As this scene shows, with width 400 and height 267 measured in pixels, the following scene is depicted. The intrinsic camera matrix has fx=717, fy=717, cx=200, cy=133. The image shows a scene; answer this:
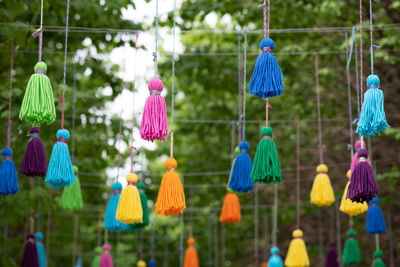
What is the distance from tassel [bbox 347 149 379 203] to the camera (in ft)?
14.9

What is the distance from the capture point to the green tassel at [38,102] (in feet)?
15.0

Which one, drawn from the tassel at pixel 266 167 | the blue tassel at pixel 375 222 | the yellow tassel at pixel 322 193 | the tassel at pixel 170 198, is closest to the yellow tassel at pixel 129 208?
the tassel at pixel 170 198

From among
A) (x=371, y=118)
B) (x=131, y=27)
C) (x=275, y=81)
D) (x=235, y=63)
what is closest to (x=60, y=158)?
(x=275, y=81)

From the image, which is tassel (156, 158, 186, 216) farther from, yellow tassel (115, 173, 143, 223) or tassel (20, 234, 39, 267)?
tassel (20, 234, 39, 267)

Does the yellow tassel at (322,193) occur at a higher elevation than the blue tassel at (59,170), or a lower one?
lower

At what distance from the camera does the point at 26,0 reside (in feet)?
21.5

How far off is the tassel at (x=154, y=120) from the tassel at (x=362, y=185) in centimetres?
126

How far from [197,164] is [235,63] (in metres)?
2.02

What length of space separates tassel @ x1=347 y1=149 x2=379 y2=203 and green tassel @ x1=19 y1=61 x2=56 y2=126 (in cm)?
200

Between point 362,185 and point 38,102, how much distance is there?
7.01 feet

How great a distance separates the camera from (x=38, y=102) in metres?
4.59

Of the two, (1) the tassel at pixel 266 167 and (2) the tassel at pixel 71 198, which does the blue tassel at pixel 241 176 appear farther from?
(2) the tassel at pixel 71 198

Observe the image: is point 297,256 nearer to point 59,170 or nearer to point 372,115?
point 372,115

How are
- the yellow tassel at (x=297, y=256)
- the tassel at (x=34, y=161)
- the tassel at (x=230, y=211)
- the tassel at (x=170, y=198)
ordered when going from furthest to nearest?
→ the tassel at (x=230, y=211)
the yellow tassel at (x=297, y=256)
the tassel at (x=34, y=161)
the tassel at (x=170, y=198)
